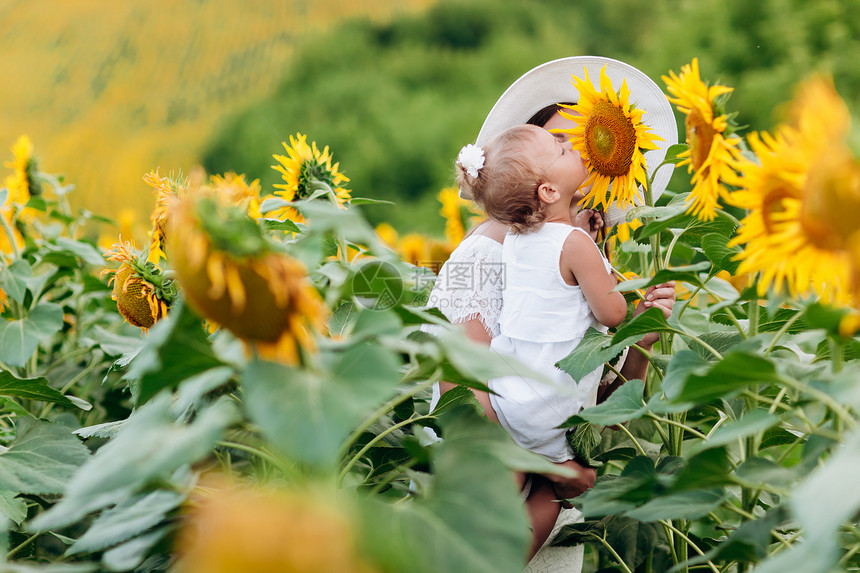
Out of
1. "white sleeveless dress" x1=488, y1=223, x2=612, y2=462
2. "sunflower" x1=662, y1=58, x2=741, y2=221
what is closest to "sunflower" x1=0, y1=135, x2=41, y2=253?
"white sleeveless dress" x1=488, y1=223, x2=612, y2=462

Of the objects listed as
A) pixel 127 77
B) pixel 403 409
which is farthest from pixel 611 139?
pixel 127 77

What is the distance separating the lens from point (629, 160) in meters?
0.83

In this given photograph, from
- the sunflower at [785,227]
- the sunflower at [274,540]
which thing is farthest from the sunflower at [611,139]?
the sunflower at [274,540]

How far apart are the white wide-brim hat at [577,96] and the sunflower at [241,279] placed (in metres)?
0.63

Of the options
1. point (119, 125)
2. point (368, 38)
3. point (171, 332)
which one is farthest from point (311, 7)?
point (171, 332)

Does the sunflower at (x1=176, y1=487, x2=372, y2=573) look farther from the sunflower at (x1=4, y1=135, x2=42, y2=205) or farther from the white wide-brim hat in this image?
the sunflower at (x1=4, y1=135, x2=42, y2=205)

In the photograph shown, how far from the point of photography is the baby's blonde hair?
0.93 metres

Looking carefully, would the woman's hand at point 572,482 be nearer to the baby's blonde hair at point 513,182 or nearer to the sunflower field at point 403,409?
the sunflower field at point 403,409

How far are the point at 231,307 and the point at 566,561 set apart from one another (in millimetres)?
680

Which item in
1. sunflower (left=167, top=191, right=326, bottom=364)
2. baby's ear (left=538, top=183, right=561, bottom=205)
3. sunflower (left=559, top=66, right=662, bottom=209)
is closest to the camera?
sunflower (left=167, top=191, right=326, bottom=364)

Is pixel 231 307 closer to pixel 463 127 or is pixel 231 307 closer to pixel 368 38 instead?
pixel 463 127

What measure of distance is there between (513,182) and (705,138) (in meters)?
0.32

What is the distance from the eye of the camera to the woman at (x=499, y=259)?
0.85 meters

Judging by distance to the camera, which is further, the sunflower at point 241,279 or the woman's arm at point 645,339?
the woman's arm at point 645,339
